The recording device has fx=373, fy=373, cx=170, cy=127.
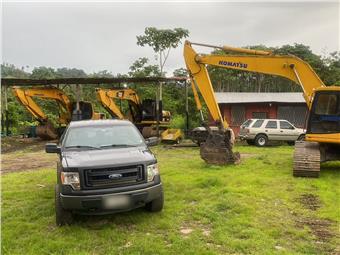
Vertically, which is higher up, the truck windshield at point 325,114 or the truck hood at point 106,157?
the truck windshield at point 325,114

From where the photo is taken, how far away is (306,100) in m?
12.2

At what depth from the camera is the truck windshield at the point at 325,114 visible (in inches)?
419

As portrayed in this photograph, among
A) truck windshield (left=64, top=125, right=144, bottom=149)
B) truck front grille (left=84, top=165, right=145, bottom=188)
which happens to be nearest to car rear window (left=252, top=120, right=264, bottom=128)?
truck windshield (left=64, top=125, right=144, bottom=149)

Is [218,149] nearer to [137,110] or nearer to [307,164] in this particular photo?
A: [307,164]

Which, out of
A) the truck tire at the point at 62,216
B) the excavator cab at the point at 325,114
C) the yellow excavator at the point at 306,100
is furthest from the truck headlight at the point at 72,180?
the excavator cab at the point at 325,114

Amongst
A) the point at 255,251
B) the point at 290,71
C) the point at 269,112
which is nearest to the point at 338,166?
the point at 290,71

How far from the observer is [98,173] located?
596cm

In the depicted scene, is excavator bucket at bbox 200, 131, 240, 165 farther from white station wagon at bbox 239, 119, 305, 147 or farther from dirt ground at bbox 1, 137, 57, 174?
white station wagon at bbox 239, 119, 305, 147

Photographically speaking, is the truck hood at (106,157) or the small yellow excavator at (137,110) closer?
the truck hood at (106,157)

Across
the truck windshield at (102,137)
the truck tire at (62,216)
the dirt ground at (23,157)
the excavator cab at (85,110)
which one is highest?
the excavator cab at (85,110)

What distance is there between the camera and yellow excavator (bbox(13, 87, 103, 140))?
76.2 ft

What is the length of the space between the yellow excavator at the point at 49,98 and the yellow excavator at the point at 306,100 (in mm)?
10740

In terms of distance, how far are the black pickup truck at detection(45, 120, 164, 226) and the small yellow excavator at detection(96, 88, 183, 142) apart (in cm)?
1429

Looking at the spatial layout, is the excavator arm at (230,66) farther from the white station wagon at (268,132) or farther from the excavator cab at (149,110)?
the excavator cab at (149,110)
